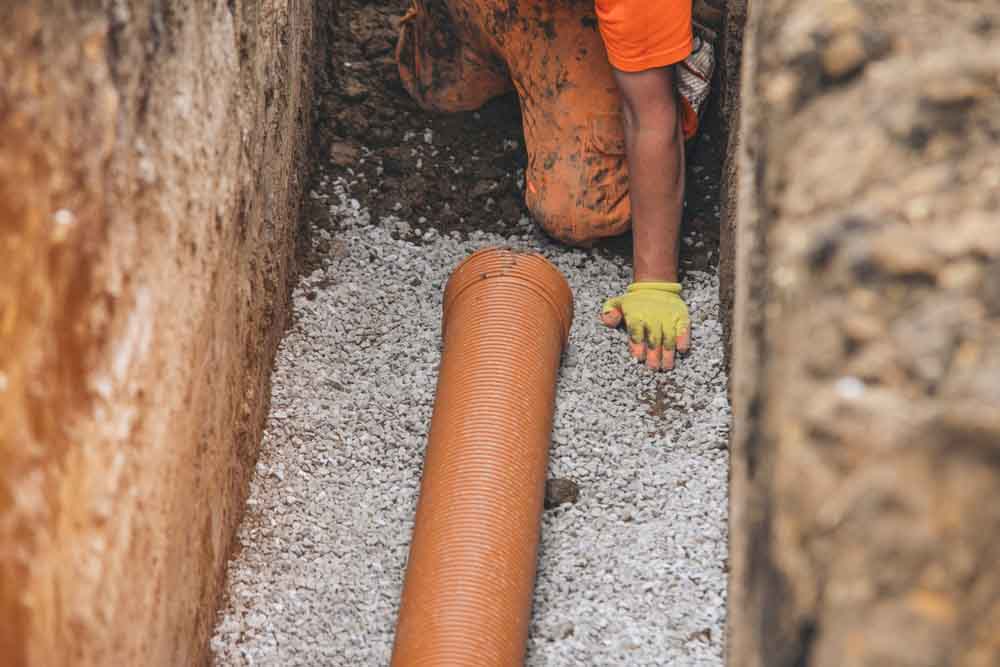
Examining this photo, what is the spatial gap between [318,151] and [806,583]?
7.79ft

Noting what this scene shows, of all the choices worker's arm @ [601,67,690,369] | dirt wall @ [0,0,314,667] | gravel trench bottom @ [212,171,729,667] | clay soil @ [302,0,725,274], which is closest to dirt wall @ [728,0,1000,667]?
dirt wall @ [0,0,314,667]

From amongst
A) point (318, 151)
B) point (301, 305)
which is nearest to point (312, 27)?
point (318, 151)

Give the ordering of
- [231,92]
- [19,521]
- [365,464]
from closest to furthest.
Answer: [19,521] < [231,92] < [365,464]

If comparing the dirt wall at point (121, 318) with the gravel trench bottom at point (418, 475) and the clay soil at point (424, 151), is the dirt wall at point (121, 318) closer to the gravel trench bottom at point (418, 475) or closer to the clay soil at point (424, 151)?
the gravel trench bottom at point (418, 475)

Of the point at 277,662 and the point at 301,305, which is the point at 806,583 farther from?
the point at 301,305

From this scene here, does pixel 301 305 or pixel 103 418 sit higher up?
pixel 301 305

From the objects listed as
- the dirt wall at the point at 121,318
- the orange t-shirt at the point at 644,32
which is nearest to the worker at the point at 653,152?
the orange t-shirt at the point at 644,32

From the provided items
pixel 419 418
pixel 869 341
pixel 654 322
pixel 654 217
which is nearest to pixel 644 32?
pixel 654 217

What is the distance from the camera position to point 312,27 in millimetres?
2973

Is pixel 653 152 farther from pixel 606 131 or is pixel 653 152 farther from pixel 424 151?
pixel 424 151

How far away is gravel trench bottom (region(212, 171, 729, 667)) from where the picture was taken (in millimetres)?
2189

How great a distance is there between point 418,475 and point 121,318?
104 cm

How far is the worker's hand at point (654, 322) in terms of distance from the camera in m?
2.69

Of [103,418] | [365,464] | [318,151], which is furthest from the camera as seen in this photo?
[318,151]
